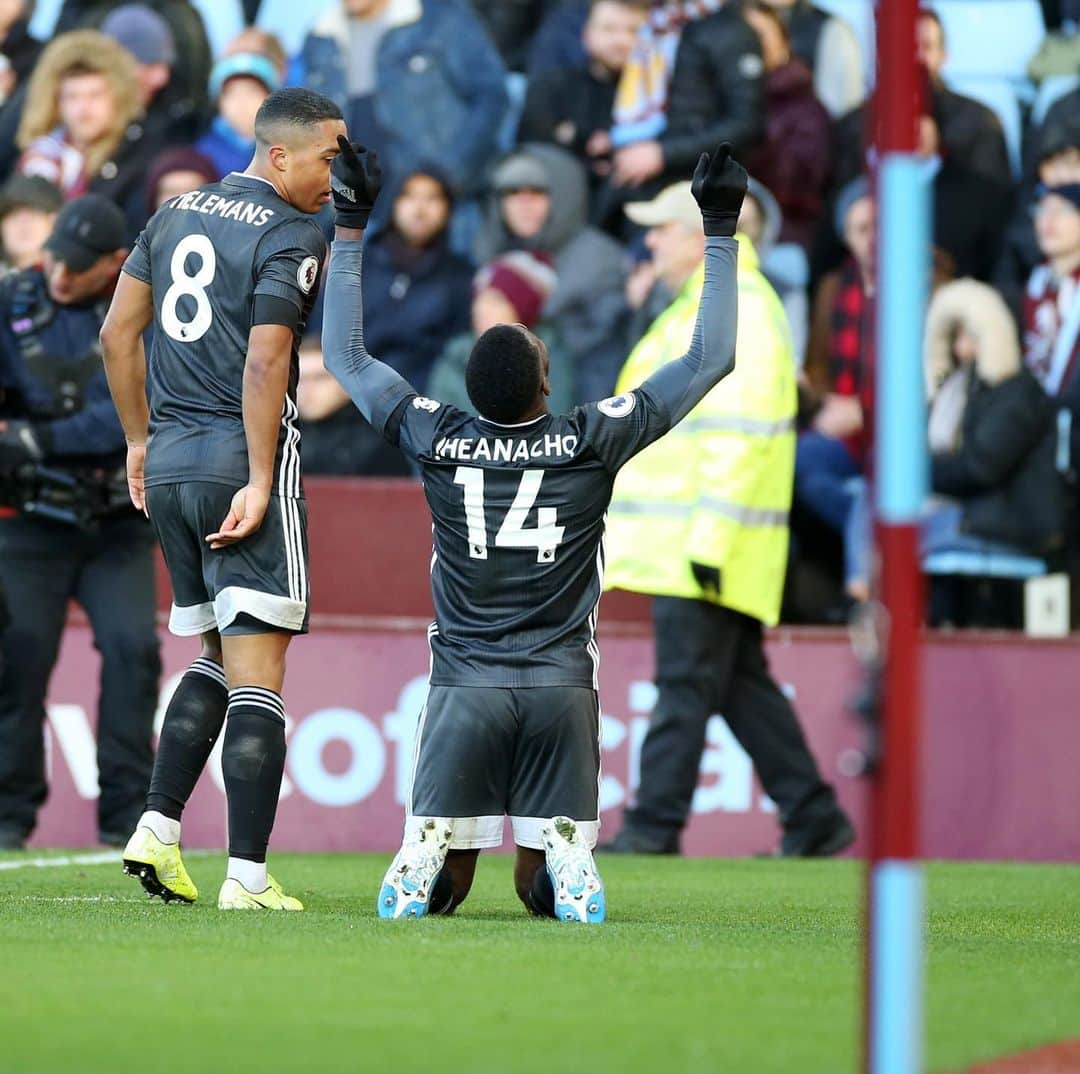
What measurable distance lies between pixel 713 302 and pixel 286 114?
1.31m

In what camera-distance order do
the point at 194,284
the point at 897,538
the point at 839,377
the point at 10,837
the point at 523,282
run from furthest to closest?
the point at 523,282
the point at 839,377
the point at 10,837
the point at 194,284
the point at 897,538

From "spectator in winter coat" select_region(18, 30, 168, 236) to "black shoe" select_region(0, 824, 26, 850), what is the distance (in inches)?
173

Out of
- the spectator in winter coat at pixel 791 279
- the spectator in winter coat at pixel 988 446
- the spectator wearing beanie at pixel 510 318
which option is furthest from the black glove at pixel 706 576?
the spectator in winter coat at pixel 791 279

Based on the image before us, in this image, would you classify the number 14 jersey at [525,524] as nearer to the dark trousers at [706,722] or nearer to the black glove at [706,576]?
the black glove at [706,576]

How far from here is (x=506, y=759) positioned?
640cm

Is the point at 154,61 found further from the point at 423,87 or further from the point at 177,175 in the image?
the point at 423,87

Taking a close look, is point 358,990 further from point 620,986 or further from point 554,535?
point 554,535

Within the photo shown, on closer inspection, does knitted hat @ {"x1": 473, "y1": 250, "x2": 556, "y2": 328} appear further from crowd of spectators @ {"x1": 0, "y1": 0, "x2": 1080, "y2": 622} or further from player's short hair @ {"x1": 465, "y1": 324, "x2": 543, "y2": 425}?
player's short hair @ {"x1": 465, "y1": 324, "x2": 543, "y2": 425}

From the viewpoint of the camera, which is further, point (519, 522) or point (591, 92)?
point (591, 92)

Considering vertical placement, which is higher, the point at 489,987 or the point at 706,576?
the point at 706,576

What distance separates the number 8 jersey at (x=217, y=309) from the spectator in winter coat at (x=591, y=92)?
6.05 meters

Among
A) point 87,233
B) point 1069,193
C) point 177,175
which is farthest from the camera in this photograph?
point 177,175

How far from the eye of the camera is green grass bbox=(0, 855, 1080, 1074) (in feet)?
13.0

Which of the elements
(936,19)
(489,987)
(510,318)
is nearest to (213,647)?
(489,987)
